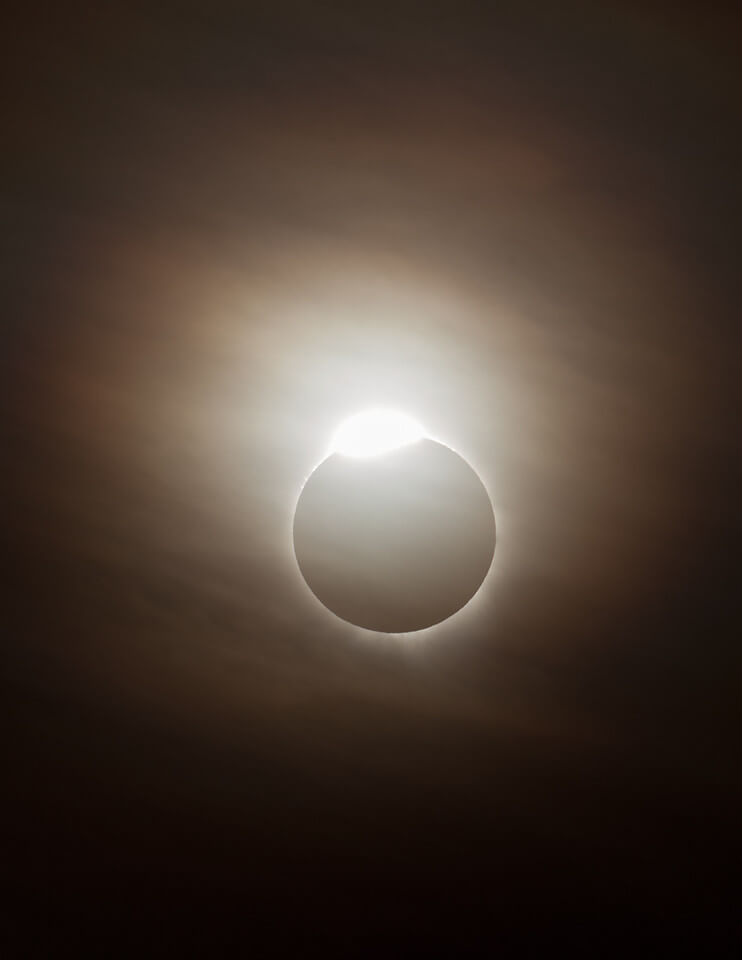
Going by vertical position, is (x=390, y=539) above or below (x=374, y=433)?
below

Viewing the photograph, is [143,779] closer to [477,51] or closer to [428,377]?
[428,377]

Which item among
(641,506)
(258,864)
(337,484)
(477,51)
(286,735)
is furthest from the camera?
(258,864)

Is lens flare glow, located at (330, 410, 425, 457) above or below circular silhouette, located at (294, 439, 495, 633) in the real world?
above

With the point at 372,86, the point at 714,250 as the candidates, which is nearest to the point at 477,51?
the point at 372,86

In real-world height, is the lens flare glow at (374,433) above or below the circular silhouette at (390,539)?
above
